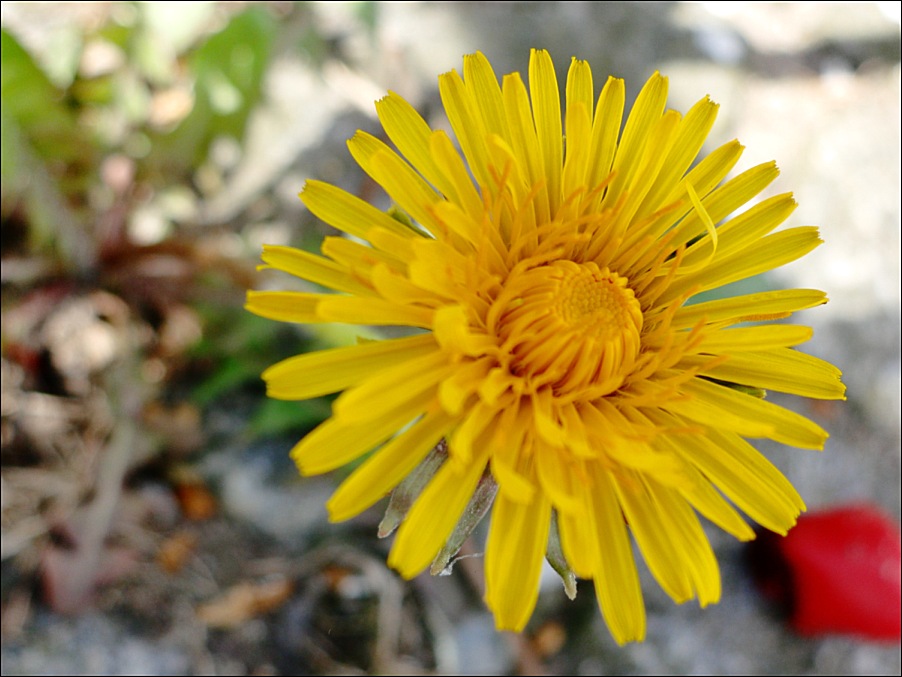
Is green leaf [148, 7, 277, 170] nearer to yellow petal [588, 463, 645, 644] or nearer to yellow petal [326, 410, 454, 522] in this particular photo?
yellow petal [326, 410, 454, 522]

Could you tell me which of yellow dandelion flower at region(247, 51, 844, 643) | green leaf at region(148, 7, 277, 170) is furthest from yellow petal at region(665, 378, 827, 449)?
green leaf at region(148, 7, 277, 170)

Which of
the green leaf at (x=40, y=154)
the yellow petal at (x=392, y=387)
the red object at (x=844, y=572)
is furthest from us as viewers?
the red object at (x=844, y=572)

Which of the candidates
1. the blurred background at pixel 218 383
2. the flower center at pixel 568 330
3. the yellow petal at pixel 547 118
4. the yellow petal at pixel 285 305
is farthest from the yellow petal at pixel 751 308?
the blurred background at pixel 218 383

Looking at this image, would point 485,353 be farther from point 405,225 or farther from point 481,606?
point 481,606

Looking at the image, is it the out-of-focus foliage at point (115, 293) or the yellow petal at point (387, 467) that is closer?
the yellow petal at point (387, 467)

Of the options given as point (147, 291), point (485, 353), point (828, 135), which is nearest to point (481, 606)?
point (485, 353)

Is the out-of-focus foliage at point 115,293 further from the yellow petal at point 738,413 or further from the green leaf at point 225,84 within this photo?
the yellow petal at point 738,413
